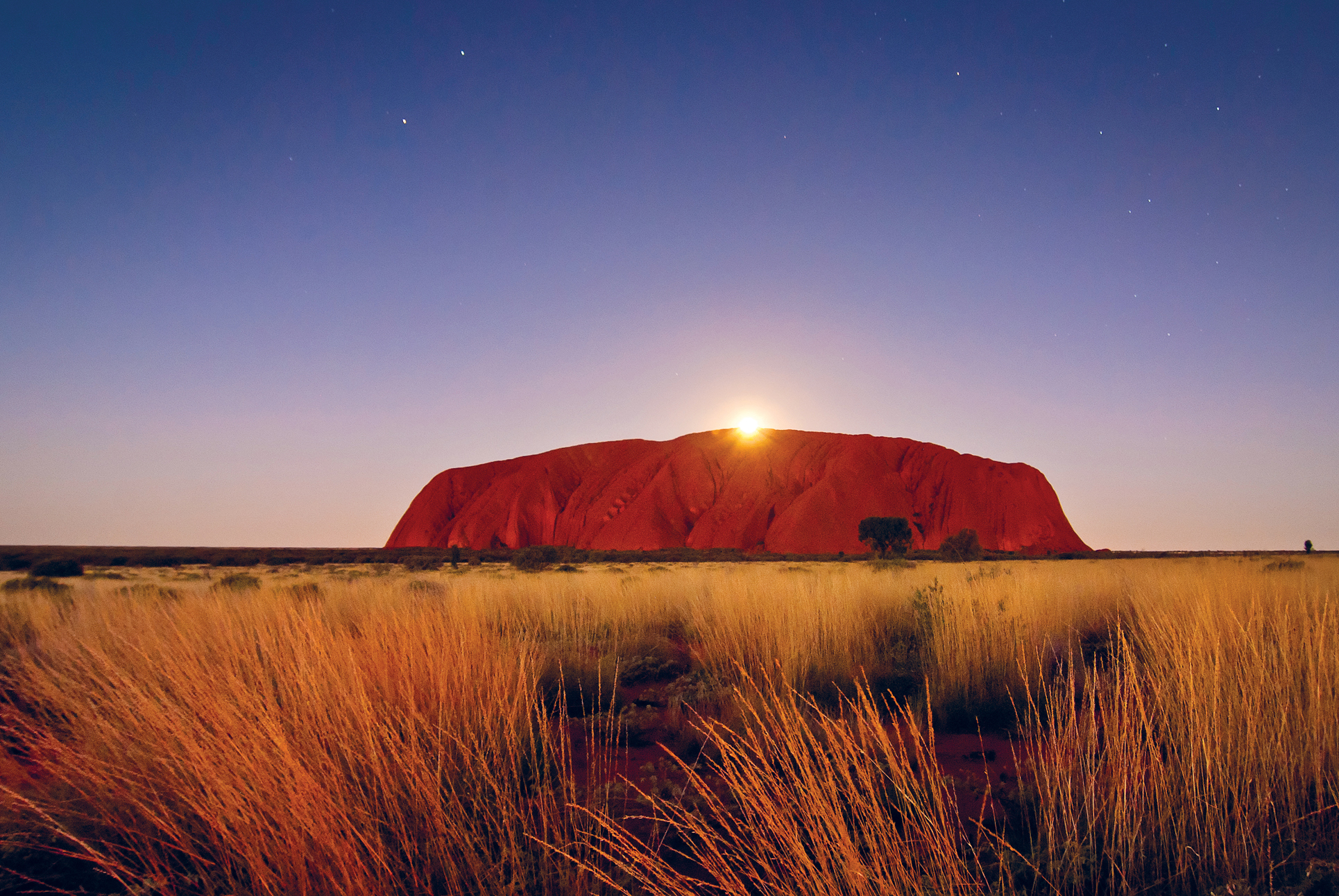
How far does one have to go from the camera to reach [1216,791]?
2357 mm

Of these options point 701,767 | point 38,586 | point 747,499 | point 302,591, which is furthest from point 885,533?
point 701,767

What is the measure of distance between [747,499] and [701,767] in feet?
191

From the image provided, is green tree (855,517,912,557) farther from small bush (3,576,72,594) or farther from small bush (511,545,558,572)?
small bush (3,576,72,594)

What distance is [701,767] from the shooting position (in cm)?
363

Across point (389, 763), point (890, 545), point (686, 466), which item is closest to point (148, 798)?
point (389, 763)

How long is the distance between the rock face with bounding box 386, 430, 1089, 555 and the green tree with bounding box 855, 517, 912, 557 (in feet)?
20.2

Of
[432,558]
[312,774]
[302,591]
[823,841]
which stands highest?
[823,841]

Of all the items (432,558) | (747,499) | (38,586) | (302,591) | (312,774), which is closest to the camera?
(312,774)

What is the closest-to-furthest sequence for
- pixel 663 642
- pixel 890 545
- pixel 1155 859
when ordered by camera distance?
pixel 1155 859, pixel 663 642, pixel 890 545

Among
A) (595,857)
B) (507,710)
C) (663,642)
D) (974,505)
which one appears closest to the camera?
(595,857)

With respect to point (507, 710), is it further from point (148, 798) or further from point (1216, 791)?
point (1216, 791)

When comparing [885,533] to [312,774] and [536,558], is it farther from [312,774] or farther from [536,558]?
[312,774]

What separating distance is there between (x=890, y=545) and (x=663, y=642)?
41521mm

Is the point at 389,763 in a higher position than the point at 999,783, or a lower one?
higher
